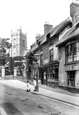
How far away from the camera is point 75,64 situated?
1820 centimetres

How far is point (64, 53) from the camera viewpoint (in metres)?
20.8

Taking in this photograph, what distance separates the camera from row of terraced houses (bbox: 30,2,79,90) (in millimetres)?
18438

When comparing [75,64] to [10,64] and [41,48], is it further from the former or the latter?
[10,64]

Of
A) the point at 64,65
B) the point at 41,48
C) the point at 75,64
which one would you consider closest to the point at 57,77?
the point at 64,65

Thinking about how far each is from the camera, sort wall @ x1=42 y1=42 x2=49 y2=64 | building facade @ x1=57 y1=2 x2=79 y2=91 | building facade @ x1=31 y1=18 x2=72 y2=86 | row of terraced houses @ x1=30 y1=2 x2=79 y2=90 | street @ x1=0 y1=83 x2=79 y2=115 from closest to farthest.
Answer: street @ x1=0 y1=83 x2=79 y2=115 → building facade @ x1=57 y1=2 x2=79 y2=91 → row of terraced houses @ x1=30 y1=2 x2=79 y2=90 → building facade @ x1=31 y1=18 x2=72 y2=86 → wall @ x1=42 y1=42 x2=49 y2=64

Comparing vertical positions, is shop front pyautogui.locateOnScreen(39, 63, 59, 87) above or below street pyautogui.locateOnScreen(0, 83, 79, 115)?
above

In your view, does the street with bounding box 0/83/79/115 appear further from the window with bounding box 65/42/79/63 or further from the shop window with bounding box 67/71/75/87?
the window with bounding box 65/42/79/63

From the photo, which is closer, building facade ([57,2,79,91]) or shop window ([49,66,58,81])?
building facade ([57,2,79,91])

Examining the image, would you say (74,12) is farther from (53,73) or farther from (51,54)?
(53,73)

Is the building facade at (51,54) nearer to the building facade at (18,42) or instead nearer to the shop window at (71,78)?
the shop window at (71,78)

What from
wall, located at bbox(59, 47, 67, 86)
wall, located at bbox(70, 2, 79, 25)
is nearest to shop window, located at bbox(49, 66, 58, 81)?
wall, located at bbox(59, 47, 67, 86)

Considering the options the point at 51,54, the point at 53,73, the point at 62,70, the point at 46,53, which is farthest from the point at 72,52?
the point at 46,53

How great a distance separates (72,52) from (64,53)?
2043 mm

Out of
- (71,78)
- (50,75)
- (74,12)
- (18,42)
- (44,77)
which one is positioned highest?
(18,42)
